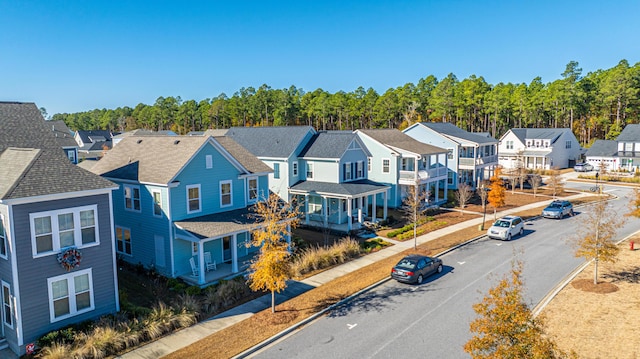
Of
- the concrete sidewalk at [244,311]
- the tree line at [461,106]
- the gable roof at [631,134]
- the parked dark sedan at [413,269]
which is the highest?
the tree line at [461,106]

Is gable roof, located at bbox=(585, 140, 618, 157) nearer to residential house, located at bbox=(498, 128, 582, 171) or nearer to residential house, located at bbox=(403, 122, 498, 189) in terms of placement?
residential house, located at bbox=(498, 128, 582, 171)

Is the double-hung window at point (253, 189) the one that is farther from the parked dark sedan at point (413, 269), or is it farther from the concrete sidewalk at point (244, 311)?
the parked dark sedan at point (413, 269)

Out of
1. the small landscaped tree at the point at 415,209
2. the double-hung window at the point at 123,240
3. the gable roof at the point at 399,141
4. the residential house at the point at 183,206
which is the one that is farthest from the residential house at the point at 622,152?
the double-hung window at the point at 123,240

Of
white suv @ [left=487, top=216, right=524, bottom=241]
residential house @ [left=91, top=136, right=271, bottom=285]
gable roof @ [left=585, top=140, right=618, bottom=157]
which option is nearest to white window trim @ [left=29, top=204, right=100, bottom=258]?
residential house @ [left=91, top=136, right=271, bottom=285]

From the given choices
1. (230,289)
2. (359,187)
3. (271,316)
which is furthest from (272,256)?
(359,187)

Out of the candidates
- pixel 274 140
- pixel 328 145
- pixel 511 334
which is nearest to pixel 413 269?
pixel 511 334

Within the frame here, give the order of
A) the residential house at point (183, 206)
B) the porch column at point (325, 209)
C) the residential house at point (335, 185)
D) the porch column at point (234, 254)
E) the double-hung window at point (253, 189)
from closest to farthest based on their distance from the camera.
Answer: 1. the residential house at point (183, 206)
2. the porch column at point (234, 254)
3. the double-hung window at point (253, 189)
4. the porch column at point (325, 209)
5. the residential house at point (335, 185)

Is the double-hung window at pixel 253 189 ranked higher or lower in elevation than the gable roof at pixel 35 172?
lower
